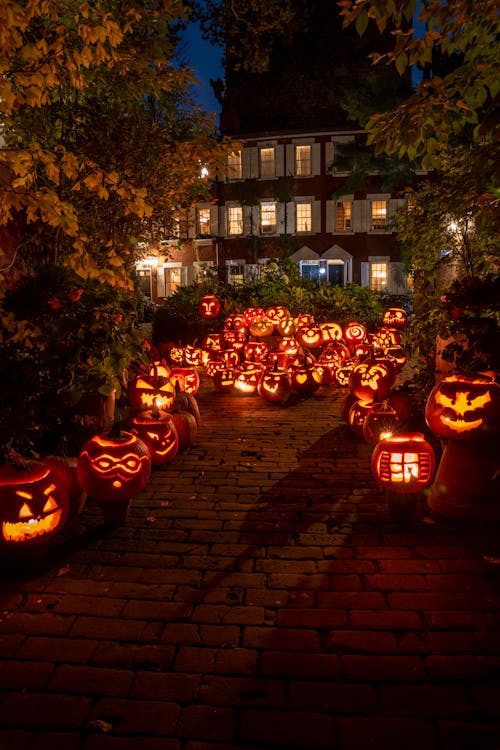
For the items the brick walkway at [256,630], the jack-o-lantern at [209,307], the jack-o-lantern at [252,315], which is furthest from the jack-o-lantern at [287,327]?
the brick walkway at [256,630]

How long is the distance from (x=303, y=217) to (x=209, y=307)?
50.8ft

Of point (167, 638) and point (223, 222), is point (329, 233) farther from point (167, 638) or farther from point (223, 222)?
point (167, 638)

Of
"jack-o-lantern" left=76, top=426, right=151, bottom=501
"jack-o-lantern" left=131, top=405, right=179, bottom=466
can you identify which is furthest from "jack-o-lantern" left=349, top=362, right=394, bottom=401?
"jack-o-lantern" left=76, top=426, right=151, bottom=501

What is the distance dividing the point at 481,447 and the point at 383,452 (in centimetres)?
84

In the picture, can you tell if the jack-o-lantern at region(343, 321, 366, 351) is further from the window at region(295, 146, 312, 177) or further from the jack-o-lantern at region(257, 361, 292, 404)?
the window at region(295, 146, 312, 177)

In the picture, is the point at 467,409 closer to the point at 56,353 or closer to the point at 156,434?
the point at 156,434

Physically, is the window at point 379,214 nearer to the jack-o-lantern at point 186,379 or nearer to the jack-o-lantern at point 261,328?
the jack-o-lantern at point 261,328

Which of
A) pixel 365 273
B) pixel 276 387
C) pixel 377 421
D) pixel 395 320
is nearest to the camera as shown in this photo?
pixel 377 421

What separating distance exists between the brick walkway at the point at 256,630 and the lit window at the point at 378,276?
25473mm

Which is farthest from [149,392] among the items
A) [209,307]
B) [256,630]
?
[209,307]

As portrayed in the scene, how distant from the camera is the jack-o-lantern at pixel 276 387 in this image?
10.1 meters

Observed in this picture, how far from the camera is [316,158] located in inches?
1159

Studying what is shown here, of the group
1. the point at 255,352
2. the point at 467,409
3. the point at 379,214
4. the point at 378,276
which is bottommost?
the point at 467,409

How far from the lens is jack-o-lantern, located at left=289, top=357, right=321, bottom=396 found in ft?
34.9
